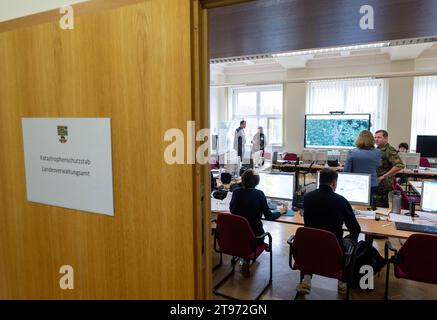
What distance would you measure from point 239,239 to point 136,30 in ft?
7.34

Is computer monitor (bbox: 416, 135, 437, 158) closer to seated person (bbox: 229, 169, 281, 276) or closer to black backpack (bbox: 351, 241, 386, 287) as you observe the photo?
black backpack (bbox: 351, 241, 386, 287)

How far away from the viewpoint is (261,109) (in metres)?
10.3

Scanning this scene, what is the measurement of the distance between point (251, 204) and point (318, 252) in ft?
2.70

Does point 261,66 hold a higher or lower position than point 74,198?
higher

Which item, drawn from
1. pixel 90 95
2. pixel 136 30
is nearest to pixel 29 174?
pixel 90 95

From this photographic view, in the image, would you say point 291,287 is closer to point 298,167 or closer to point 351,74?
point 298,167

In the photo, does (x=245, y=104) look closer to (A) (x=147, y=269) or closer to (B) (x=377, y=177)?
(B) (x=377, y=177)

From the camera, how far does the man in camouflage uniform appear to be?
409cm

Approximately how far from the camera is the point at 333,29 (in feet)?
7.41

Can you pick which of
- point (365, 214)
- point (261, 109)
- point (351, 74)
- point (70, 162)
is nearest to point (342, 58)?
point (351, 74)

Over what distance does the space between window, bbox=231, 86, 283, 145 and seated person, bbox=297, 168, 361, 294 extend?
23.8 ft

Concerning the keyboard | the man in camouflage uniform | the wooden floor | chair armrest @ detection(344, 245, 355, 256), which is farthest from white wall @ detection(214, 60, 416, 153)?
chair armrest @ detection(344, 245, 355, 256)

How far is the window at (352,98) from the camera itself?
839 cm

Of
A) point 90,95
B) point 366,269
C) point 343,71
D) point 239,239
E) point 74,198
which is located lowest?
point 366,269
